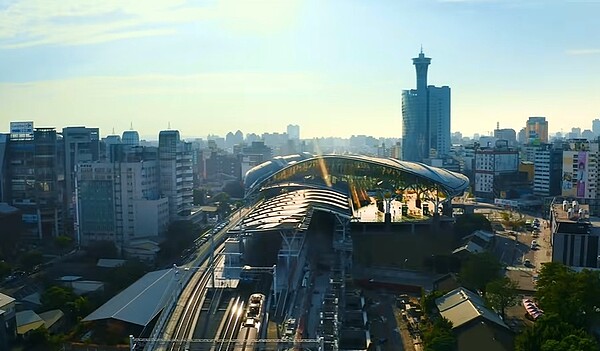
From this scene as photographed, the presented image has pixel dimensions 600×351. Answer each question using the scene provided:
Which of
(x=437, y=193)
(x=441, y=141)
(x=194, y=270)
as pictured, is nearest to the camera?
(x=194, y=270)

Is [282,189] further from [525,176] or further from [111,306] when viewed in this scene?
[525,176]

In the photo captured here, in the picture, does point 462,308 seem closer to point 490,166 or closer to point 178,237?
point 178,237

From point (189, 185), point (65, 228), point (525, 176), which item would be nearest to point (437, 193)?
point (189, 185)

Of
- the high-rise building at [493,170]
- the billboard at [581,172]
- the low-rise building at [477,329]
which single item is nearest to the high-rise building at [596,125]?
the high-rise building at [493,170]

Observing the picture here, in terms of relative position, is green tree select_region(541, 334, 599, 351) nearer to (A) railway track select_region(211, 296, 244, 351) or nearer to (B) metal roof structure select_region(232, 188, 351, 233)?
(A) railway track select_region(211, 296, 244, 351)

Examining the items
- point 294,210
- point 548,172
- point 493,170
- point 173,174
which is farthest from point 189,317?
point 493,170

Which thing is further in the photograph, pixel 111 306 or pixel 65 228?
pixel 65 228

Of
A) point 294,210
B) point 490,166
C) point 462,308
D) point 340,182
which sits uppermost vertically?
point 490,166
